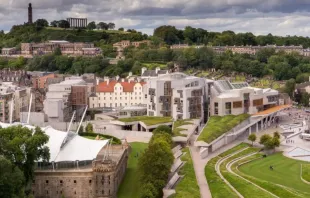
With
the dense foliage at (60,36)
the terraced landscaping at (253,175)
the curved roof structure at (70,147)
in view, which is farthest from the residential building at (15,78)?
the dense foliage at (60,36)

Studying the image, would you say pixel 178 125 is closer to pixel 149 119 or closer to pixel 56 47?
pixel 149 119

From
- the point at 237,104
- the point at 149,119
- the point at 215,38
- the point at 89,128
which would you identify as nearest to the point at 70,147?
the point at 89,128

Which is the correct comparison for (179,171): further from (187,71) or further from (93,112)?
(187,71)

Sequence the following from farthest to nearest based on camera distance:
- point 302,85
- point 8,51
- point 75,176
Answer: point 8,51 < point 302,85 < point 75,176

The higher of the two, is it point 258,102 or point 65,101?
point 65,101

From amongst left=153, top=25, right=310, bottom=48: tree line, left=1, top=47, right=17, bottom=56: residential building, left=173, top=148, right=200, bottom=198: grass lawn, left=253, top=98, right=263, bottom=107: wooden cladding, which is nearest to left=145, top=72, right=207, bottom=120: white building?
left=253, top=98, right=263, bottom=107: wooden cladding

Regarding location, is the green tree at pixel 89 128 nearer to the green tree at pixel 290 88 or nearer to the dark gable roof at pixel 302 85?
the green tree at pixel 290 88

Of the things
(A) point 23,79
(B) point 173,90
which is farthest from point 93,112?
(A) point 23,79
